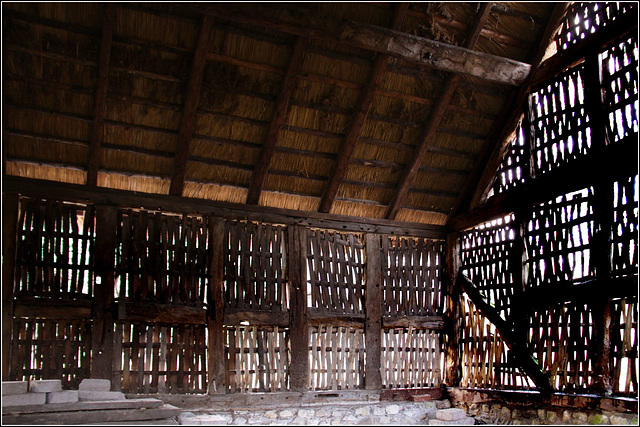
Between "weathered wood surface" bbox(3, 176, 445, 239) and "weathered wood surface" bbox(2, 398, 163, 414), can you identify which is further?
"weathered wood surface" bbox(3, 176, 445, 239)

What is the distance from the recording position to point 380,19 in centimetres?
838

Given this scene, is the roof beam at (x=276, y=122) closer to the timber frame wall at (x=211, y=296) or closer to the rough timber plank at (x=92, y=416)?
the timber frame wall at (x=211, y=296)

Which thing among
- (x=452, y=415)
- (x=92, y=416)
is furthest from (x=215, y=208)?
(x=452, y=415)

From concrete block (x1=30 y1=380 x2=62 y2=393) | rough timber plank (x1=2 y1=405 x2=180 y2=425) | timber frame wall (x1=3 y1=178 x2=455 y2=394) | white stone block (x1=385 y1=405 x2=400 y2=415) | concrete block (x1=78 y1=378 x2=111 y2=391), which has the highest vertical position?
timber frame wall (x1=3 y1=178 x2=455 y2=394)

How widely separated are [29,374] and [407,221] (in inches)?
237

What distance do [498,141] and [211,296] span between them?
194 inches

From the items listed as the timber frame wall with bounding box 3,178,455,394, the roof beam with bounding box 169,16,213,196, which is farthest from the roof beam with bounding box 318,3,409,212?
the roof beam with bounding box 169,16,213,196

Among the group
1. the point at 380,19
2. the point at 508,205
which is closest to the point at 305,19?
the point at 380,19

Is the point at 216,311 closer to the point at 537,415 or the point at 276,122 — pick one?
the point at 276,122

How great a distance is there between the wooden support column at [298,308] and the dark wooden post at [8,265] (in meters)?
3.73

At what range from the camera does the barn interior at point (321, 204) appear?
25.2ft

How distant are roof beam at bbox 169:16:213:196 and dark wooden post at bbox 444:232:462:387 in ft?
15.0

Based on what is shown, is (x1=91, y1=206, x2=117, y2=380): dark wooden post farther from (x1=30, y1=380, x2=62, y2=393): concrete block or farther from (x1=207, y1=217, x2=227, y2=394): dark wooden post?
(x1=30, y1=380, x2=62, y2=393): concrete block

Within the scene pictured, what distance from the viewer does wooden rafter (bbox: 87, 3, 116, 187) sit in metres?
7.42
